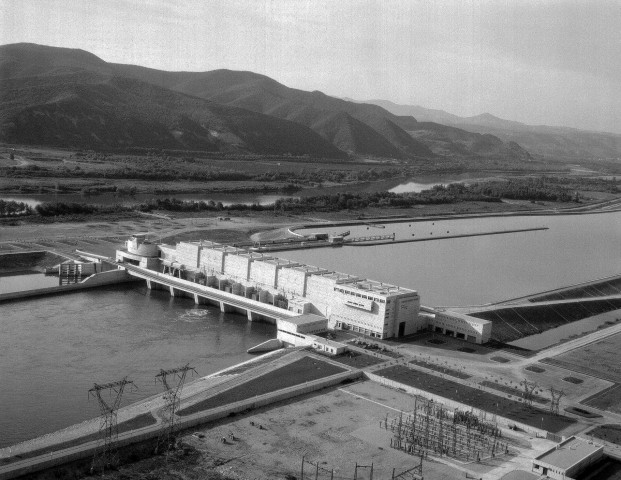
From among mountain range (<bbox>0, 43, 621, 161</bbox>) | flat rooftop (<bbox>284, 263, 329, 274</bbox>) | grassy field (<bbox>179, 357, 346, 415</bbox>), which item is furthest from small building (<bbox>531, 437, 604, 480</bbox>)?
mountain range (<bbox>0, 43, 621, 161</bbox>)

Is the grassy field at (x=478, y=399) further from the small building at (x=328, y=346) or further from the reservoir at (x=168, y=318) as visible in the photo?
the reservoir at (x=168, y=318)

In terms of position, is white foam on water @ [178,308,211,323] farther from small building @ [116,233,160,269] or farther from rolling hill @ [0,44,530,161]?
rolling hill @ [0,44,530,161]

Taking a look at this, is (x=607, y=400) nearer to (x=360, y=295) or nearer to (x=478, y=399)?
(x=478, y=399)

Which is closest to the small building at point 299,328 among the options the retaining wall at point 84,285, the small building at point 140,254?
the retaining wall at point 84,285

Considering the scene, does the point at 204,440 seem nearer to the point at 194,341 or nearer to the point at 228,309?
the point at 194,341

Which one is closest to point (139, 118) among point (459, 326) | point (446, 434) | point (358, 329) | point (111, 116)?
point (111, 116)

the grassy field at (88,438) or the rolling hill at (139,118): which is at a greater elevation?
the rolling hill at (139,118)
